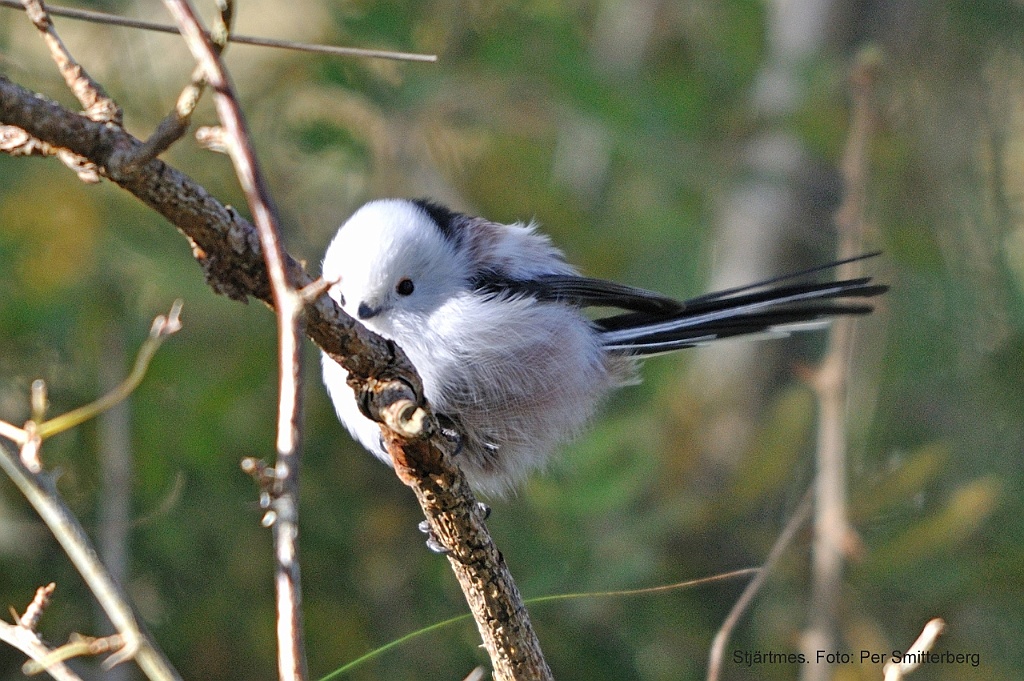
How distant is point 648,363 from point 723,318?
1.33 m

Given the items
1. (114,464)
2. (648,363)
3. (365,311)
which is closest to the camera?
(365,311)

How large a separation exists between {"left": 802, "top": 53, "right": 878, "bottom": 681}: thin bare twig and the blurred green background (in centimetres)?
20

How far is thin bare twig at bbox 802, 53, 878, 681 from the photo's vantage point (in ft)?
8.82

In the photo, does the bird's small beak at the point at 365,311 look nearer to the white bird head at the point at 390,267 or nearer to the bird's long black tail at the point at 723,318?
the white bird head at the point at 390,267

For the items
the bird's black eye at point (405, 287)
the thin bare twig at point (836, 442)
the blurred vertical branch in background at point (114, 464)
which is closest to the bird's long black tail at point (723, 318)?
the thin bare twig at point (836, 442)

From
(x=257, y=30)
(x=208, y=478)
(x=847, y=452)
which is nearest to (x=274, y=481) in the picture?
(x=208, y=478)

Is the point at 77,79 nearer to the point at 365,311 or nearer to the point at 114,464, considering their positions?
the point at 365,311

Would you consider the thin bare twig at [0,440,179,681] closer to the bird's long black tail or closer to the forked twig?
the forked twig

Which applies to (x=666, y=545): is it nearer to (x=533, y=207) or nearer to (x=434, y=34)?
(x=533, y=207)

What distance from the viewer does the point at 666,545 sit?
3648mm

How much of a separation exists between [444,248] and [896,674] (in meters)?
1.24

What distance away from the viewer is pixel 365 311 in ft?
6.33

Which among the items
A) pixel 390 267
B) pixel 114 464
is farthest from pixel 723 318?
pixel 114 464

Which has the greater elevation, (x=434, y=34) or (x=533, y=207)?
(x=434, y=34)
